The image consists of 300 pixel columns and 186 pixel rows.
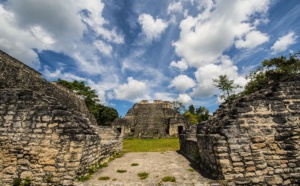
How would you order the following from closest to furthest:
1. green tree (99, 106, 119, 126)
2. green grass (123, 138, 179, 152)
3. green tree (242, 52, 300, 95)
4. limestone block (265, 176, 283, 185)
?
limestone block (265, 176, 283, 185)
green grass (123, 138, 179, 152)
green tree (242, 52, 300, 95)
green tree (99, 106, 119, 126)

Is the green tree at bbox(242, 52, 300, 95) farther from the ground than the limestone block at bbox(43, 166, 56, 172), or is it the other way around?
the green tree at bbox(242, 52, 300, 95)

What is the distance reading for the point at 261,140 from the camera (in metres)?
4.74

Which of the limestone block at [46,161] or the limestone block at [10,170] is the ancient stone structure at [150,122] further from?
the limestone block at [10,170]

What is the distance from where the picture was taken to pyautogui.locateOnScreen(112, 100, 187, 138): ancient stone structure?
27438mm

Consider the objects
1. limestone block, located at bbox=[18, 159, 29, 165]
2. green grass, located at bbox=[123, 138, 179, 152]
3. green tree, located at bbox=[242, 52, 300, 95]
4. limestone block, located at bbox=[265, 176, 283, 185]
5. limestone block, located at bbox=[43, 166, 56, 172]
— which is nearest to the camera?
limestone block, located at bbox=[265, 176, 283, 185]

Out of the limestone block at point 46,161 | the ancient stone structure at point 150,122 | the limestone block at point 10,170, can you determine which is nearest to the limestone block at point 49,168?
the limestone block at point 46,161

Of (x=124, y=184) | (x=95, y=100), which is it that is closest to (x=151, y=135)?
(x=95, y=100)

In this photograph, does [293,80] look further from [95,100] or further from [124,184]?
[95,100]

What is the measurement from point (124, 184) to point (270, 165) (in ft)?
14.1

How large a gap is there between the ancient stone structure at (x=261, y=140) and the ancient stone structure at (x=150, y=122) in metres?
21.9

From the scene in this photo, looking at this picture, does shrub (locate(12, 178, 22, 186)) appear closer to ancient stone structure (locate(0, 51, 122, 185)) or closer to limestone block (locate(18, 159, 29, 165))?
ancient stone structure (locate(0, 51, 122, 185))

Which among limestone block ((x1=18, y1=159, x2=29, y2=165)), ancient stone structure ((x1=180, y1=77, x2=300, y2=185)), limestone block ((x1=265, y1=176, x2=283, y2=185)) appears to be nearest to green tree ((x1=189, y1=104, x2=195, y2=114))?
ancient stone structure ((x1=180, y1=77, x2=300, y2=185))

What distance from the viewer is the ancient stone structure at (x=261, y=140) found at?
4.45m

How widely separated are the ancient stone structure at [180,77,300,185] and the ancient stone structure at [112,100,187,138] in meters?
21.9
